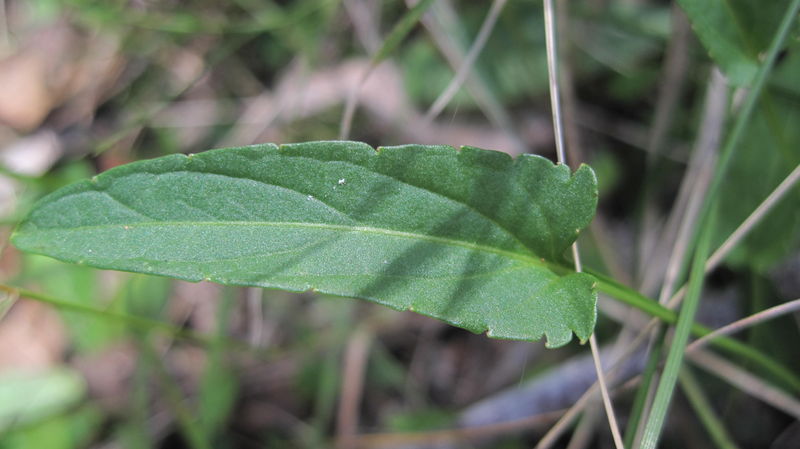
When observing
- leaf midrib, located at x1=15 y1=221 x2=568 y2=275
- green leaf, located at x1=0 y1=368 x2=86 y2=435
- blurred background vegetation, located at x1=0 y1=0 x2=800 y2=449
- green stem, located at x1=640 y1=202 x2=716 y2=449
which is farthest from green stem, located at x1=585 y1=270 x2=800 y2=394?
green leaf, located at x1=0 y1=368 x2=86 y2=435

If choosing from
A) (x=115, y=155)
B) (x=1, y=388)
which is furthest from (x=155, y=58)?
(x=1, y=388)

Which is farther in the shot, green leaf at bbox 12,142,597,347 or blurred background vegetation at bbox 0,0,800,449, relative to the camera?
blurred background vegetation at bbox 0,0,800,449

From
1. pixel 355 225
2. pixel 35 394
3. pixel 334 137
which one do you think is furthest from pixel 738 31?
pixel 35 394

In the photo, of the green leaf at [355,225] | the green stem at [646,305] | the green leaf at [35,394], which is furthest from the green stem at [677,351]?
the green leaf at [35,394]

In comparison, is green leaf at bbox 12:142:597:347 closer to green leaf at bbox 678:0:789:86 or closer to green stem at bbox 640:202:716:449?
green stem at bbox 640:202:716:449

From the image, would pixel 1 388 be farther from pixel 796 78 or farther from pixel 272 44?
pixel 796 78

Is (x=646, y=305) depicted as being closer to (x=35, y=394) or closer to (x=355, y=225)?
(x=355, y=225)

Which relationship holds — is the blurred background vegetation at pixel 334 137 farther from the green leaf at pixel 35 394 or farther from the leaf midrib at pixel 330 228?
the leaf midrib at pixel 330 228

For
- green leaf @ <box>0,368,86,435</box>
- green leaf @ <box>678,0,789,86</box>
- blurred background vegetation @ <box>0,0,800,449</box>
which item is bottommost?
green leaf @ <box>0,368,86,435</box>
